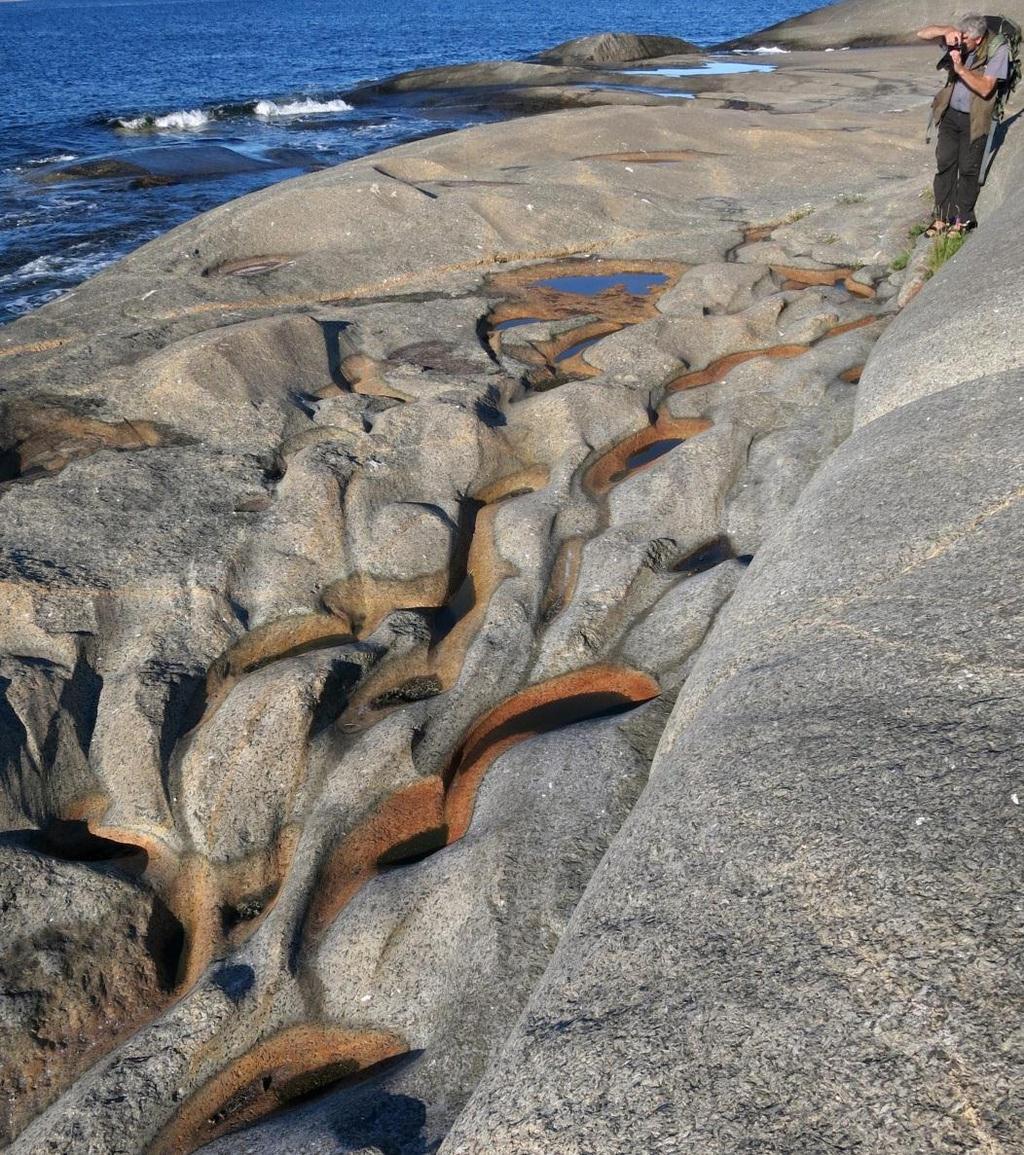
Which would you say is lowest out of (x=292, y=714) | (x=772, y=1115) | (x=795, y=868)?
(x=292, y=714)

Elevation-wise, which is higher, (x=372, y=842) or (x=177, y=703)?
(x=177, y=703)

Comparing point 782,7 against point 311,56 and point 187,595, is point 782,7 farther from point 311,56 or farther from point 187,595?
point 187,595

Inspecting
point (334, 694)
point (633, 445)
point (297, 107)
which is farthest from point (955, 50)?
point (297, 107)

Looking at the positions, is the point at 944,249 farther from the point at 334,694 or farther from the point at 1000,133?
the point at 334,694

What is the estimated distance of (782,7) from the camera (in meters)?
89.3

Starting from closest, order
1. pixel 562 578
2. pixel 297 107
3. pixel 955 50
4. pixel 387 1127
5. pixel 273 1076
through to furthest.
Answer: pixel 387 1127, pixel 273 1076, pixel 562 578, pixel 955 50, pixel 297 107

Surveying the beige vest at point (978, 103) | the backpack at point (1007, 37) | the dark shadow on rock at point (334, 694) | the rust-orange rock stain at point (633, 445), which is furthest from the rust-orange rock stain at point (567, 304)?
the dark shadow on rock at point (334, 694)

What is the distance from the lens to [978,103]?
9.14 m

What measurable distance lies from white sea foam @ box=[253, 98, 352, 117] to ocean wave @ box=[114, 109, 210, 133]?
2.10 meters

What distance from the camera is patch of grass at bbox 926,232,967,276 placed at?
964 cm

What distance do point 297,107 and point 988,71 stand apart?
32865mm

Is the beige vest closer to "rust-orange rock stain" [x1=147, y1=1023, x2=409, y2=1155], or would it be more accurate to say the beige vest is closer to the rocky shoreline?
the rocky shoreline

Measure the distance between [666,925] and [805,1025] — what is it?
1.73 ft

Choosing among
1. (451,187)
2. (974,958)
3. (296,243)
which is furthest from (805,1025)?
(451,187)
